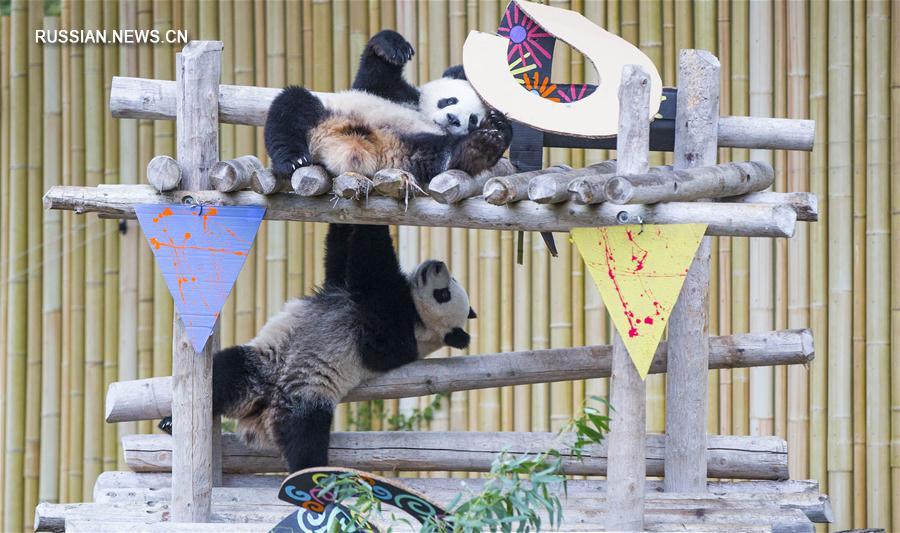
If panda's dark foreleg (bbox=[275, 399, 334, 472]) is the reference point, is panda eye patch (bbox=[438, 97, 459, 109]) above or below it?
above

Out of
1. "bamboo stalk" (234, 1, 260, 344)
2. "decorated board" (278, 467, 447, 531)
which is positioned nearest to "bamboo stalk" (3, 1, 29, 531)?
"bamboo stalk" (234, 1, 260, 344)

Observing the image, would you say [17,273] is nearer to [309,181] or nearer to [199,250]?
[199,250]

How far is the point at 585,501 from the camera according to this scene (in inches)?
163

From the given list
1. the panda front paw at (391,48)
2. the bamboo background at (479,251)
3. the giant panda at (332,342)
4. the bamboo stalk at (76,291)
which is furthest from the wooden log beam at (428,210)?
the bamboo stalk at (76,291)

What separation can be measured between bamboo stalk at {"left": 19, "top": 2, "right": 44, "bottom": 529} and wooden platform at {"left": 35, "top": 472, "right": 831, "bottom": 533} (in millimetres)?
1973

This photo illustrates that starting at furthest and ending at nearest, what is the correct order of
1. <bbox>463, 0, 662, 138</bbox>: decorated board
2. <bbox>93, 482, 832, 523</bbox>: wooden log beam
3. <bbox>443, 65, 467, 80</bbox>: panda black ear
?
<bbox>443, 65, 467, 80</bbox>: panda black ear
<bbox>93, 482, 832, 523</bbox>: wooden log beam
<bbox>463, 0, 662, 138</bbox>: decorated board

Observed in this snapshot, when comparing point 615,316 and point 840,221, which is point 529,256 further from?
point 615,316

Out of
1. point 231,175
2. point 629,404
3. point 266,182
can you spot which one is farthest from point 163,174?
point 629,404

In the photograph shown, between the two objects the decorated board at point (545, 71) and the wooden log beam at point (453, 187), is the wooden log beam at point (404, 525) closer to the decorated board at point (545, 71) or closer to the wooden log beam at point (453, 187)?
the wooden log beam at point (453, 187)

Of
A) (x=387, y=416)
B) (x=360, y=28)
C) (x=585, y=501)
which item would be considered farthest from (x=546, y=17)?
(x=387, y=416)

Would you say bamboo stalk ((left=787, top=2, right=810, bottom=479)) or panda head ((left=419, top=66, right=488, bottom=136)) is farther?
bamboo stalk ((left=787, top=2, right=810, bottom=479))

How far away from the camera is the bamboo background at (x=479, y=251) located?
577 centimetres

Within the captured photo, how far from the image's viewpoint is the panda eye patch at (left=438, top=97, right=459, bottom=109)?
432 cm

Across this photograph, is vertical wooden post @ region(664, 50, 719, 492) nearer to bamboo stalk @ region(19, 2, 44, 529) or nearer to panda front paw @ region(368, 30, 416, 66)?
panda front paw @ region(368, 30, 416, 66)
